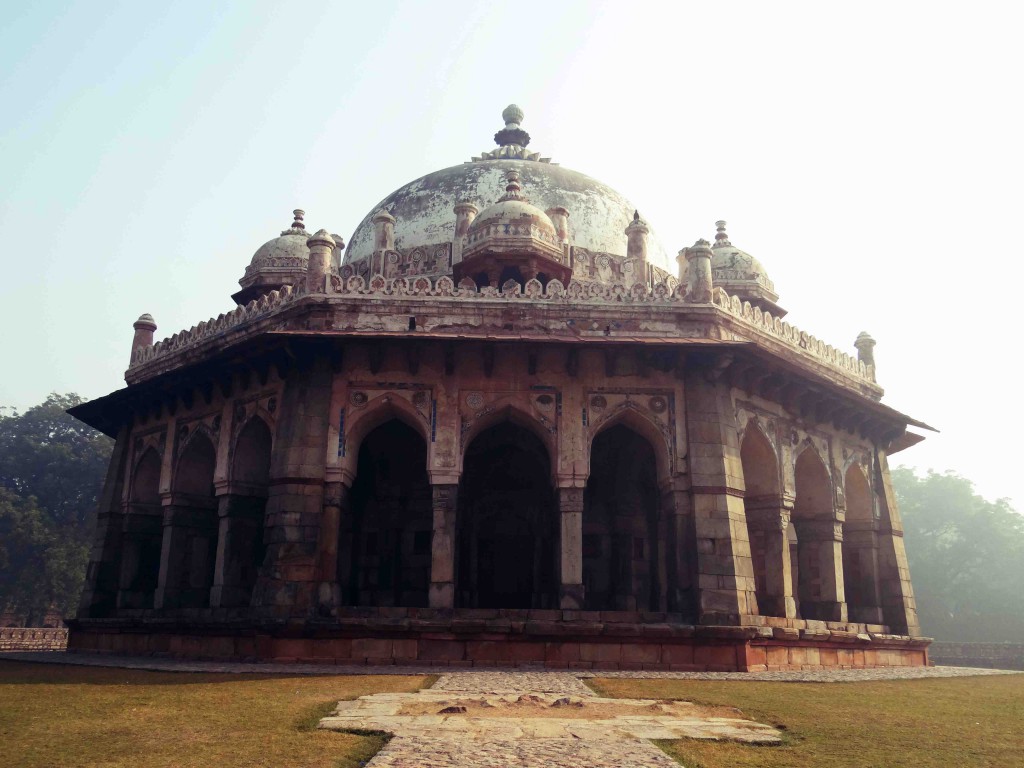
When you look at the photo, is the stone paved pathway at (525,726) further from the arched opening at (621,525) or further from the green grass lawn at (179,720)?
the arched opening at (621,525)

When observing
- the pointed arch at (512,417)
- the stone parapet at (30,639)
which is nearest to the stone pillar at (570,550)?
the pointed arch at (512,417)

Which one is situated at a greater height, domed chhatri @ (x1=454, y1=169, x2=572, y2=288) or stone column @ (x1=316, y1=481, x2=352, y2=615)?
domed chhatri @ (x1=454, y1=169, x2=572, y2=288)

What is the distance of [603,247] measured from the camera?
2361cm

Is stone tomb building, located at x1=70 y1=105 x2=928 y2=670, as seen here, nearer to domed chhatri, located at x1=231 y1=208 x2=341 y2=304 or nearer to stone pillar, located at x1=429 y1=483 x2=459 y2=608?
stone pillar, located at x1=429 y1=483 x2=459 y2=608

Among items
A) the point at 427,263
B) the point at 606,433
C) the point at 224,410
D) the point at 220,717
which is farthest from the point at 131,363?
the point at 220,717

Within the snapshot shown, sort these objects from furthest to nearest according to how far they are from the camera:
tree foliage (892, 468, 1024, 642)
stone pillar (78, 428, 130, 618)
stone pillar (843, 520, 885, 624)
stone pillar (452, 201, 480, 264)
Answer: tree foliage (892, 468, 1024, 642) → stone pillar (452, 201, 480, 264) → stone pillar (843, 520, 885, 624) → stone pillar (78, 428, 130, 618)

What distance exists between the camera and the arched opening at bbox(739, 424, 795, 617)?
55.8ft

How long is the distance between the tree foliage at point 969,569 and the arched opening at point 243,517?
37684mm

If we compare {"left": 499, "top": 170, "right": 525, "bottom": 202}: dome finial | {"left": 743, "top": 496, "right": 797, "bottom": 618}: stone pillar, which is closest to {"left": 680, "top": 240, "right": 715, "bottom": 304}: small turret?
{"left": 743, "top": 496, "right": 797, "bottom": 618}: stone pillar

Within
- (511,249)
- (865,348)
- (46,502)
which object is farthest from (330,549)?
(46,502)

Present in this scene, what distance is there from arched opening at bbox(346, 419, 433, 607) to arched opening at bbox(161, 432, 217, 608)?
285cm

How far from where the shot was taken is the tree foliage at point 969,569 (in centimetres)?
4562

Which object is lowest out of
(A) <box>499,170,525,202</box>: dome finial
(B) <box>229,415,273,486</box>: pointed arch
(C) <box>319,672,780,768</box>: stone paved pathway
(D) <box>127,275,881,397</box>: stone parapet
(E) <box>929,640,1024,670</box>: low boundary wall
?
(C) <box>319,672,780,768</box>: stone paved pathway

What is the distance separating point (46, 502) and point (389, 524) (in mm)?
33233
